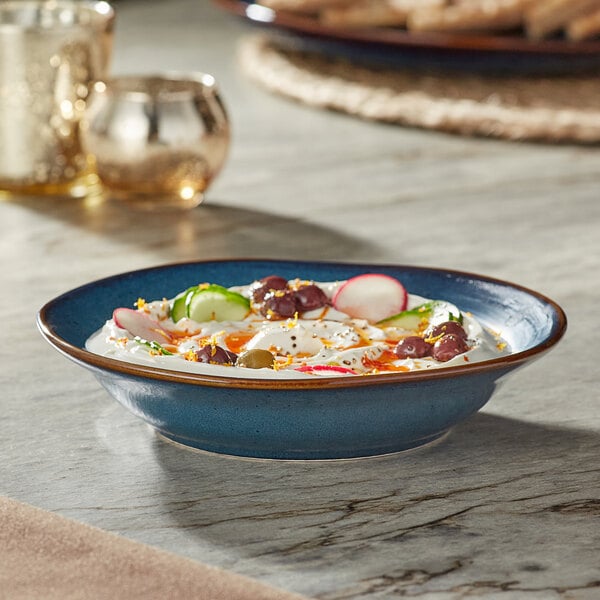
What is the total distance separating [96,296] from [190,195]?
29.8 inches

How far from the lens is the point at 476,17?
2.34 meters

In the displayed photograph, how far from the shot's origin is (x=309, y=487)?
3.10ft

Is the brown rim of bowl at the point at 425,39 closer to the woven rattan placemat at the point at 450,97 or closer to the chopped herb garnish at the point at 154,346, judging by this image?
the woven rattan placemat at the point at 450,97

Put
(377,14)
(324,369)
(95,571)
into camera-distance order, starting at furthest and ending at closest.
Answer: (377,14)
(324,369)
(95,571)

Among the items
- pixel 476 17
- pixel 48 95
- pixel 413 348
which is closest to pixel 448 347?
pixel 413 348

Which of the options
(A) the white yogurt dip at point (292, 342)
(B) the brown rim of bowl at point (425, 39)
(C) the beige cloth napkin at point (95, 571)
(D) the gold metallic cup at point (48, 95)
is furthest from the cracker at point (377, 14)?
(C) the beige cloth napkin at point (95, 571)

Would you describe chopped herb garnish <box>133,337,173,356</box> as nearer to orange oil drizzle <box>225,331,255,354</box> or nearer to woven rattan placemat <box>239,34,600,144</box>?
orange oil drizzle <box>225,331,255,354</box>

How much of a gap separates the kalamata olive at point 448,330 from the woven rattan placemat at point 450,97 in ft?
3.99

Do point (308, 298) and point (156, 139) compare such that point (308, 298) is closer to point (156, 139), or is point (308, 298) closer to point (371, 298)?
point (371, 298)

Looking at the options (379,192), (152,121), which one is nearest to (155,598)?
(152,121)

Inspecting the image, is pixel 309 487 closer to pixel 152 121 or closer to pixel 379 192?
pixel 152 121

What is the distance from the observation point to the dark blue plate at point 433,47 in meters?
2.21

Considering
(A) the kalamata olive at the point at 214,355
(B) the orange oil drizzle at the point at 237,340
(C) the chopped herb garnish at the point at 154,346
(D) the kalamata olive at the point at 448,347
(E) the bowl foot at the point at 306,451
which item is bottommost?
(E) the bowl foot at the point at 306,451

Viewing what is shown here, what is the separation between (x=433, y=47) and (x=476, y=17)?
13cm
